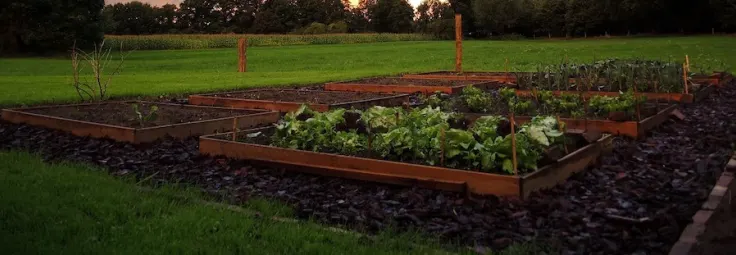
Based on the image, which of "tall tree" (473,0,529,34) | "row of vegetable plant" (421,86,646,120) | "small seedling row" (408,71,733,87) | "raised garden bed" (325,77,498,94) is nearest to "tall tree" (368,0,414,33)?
"tall tree" (473,0,529,34)

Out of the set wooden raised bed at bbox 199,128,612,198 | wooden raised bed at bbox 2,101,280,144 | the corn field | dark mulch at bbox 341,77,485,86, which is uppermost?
the corn field

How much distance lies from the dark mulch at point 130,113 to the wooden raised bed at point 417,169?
88.8 inches

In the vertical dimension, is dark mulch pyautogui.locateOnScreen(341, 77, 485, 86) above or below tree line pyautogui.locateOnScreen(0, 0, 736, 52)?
below

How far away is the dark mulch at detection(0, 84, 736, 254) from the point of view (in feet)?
13.4

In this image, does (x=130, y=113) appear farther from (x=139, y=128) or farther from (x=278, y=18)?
(x=278, y=18)

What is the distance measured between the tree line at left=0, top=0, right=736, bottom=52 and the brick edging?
21615 millimetres

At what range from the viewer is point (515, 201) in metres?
4.64

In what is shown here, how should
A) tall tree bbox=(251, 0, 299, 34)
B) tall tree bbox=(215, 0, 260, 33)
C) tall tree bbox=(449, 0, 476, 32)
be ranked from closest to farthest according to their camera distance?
tall tree bbox=(449, 0, 476, 32), tall tree bbox=(251, 0, 299, 34), tall tree bbox=(215, 0, 260, 33)

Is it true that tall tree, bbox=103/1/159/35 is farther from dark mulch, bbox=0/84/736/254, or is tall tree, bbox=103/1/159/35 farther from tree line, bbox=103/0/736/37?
dark mulch, bbox=0/84/736/254

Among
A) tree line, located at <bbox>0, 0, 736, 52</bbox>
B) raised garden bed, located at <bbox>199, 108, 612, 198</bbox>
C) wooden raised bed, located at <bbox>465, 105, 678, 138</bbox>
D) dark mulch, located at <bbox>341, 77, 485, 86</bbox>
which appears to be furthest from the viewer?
tree line, located at <bbox>0, 0, 736, 52</bbox>

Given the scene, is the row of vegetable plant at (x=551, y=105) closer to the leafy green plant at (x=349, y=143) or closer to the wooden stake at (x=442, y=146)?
the leafy green plant at (x=349, y=143)

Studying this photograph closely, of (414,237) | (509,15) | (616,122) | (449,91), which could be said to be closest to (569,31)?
(509,15)

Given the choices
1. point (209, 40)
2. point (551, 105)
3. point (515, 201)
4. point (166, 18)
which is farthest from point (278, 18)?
point (515, 201)

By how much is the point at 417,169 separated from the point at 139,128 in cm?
372
